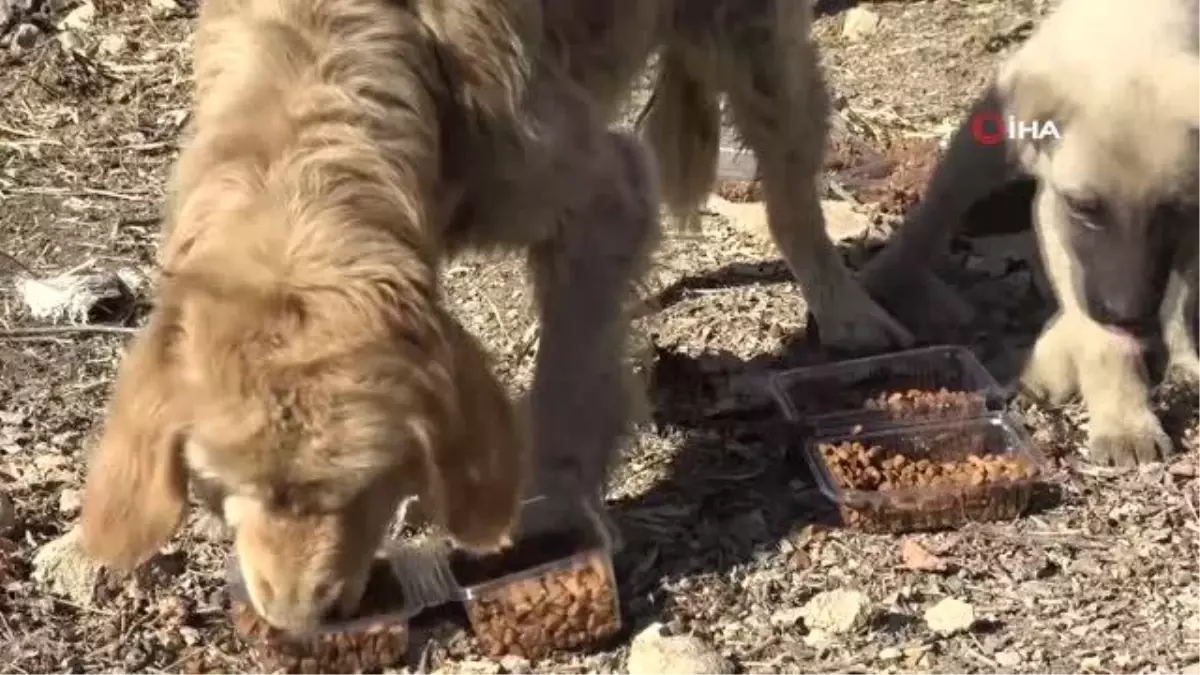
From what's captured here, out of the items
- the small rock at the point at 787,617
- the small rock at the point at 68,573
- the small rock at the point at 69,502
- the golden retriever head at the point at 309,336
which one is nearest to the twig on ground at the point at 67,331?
the small rock at the point at 69,502

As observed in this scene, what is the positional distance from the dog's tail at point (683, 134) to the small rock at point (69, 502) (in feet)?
5.16

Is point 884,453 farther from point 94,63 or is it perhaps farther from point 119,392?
point 94,63

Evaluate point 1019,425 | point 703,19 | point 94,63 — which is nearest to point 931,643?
point 1019,425

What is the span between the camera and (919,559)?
3.59 metres

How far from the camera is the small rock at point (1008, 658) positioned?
3.32 metres

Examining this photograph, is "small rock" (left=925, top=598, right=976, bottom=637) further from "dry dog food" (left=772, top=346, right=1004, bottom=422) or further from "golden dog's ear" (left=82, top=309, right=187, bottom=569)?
"golden dog's ear" (left=82, top=309, right=187, bottom=569)

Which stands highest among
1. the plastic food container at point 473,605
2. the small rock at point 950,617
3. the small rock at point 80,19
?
the small rock at point 950,617

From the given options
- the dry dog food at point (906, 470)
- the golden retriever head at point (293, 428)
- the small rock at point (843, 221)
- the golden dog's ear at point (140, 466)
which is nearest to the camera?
the golden retriever head at point (293, 428)

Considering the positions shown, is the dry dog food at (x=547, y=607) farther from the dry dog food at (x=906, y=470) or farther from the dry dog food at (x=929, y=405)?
the dry dog food at (x=929, y=405)

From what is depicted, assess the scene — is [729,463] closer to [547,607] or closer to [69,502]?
[547,607]

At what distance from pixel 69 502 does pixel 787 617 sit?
1.55 m

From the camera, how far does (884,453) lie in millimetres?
3879

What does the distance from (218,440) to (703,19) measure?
1917 mm

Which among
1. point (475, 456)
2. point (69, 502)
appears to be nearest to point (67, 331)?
point (69, 502)
